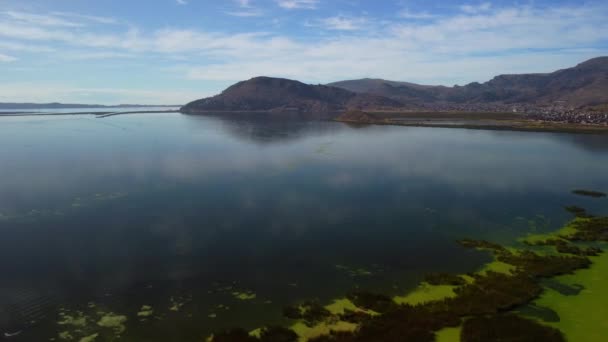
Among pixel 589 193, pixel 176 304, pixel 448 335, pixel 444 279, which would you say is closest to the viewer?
pixel 448 335

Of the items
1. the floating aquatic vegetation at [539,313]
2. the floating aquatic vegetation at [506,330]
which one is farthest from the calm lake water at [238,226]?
the floating aquatic vegetation at [539,313]

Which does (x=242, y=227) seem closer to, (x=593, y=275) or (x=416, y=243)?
(x=416, y=243)

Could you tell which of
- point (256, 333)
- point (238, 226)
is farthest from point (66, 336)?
point (238, 226)

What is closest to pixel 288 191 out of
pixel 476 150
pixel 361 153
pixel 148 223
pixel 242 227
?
pixel 242 227

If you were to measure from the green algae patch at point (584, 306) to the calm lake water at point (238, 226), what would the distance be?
458 cm

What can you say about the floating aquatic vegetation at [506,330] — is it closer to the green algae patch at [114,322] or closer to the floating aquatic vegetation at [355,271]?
the floating aquatic vegetation at [355,271]

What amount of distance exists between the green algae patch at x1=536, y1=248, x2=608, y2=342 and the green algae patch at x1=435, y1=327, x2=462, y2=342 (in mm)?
4329

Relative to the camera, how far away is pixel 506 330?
1639cm

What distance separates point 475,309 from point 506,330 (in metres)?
1.79

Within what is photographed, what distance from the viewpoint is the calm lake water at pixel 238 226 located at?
747 inches

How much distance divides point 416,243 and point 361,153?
42.3 metres

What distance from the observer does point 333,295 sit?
1956cm

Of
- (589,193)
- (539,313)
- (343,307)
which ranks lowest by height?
(539,313)

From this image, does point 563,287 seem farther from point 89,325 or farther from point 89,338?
point 89,325
